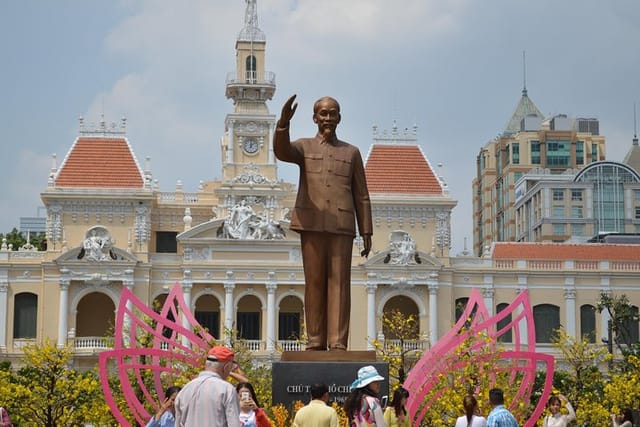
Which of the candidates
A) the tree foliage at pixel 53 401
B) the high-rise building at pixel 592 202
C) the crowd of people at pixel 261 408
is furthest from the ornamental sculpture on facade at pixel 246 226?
the crowd of people at pixel 261 408

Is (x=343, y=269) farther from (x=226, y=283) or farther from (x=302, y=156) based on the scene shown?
(x=226, y=283)

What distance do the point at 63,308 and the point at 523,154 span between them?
6036 cm

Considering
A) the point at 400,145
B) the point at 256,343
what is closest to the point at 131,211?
the point at 256,343

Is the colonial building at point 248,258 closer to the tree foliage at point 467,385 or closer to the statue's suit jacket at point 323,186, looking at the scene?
Answer: the tree foliage at point 467,385

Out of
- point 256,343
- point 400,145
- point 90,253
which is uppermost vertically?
point 400,145

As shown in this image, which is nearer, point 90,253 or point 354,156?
point 354,156

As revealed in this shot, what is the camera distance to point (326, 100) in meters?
16.8

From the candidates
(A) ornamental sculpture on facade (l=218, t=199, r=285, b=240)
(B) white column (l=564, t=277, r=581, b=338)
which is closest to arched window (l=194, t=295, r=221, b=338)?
(A) ornamental sculpture on facade (l=218, t=199, r=285, b=240)

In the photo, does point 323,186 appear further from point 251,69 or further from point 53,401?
point 251,69

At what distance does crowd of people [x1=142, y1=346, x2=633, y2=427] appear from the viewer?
38.1 ft

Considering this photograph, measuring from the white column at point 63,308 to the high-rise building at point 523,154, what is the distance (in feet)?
179

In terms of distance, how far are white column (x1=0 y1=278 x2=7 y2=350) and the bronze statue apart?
4799 cm

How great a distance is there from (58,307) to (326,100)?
48.0m

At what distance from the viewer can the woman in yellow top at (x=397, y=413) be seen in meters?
14.4
